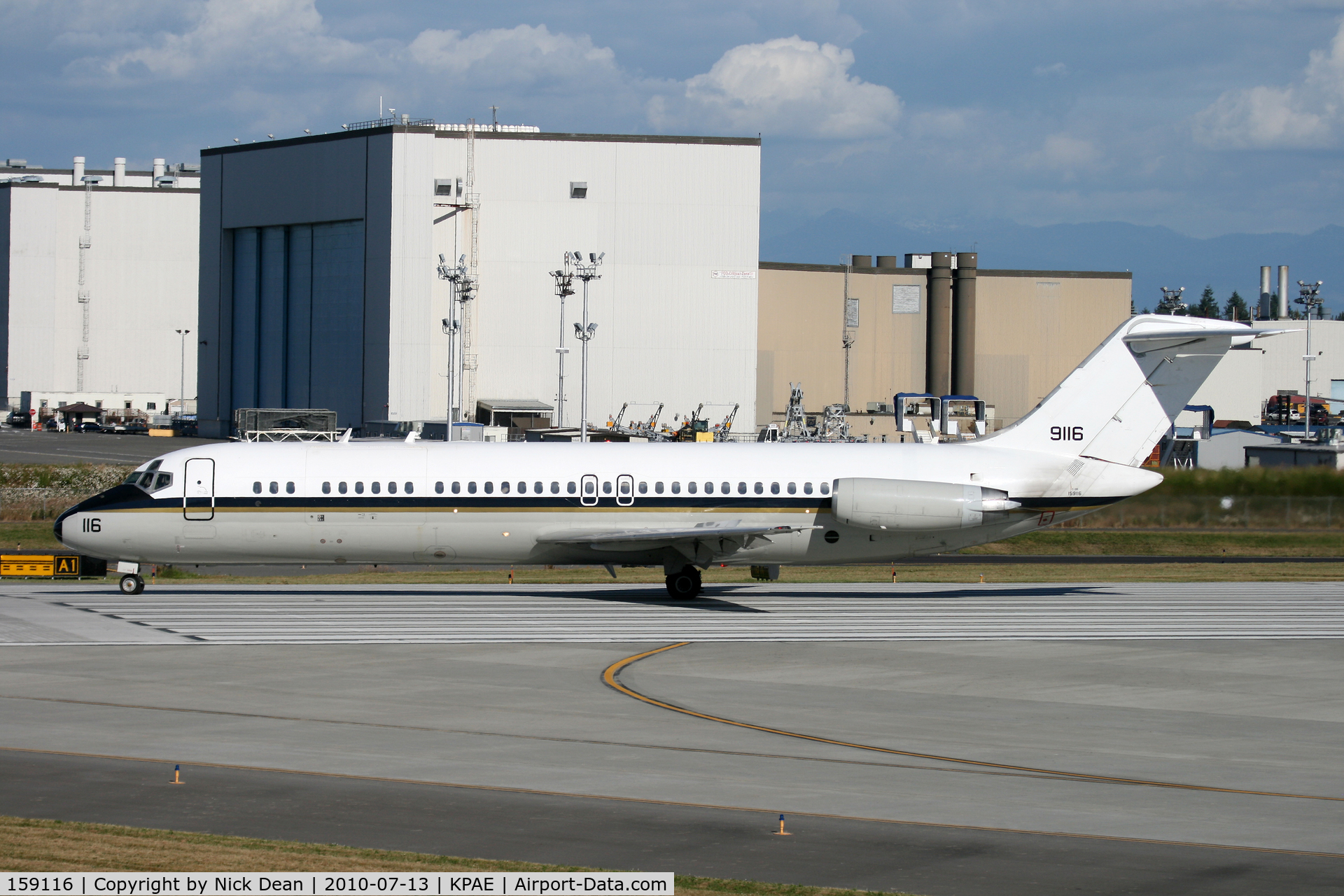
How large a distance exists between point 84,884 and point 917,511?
80.0 feet

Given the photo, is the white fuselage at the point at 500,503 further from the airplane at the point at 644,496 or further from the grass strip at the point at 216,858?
the grass strip at the point at 216,858

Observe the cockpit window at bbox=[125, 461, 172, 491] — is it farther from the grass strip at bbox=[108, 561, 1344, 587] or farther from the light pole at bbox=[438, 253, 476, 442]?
the light pole at bbox=[438, 253, 476, 442]

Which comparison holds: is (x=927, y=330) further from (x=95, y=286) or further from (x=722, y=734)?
(x=722, y=734)

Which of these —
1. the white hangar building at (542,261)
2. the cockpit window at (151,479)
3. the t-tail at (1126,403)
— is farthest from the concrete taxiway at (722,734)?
the white hangar building at (542,261)

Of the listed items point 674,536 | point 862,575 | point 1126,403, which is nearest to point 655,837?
point 674,536

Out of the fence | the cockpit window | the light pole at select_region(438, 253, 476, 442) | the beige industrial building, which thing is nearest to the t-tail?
the fence

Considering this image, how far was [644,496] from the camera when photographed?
3391 cm

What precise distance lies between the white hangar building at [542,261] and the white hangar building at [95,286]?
5447cm

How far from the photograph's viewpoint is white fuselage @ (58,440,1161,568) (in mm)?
33312

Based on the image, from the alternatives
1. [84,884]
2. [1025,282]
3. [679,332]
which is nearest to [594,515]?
[84,884]

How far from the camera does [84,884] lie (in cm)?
1173

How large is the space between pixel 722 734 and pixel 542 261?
8882cm

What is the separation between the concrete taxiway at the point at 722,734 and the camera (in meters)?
13.6

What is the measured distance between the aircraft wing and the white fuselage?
3.9 inches
